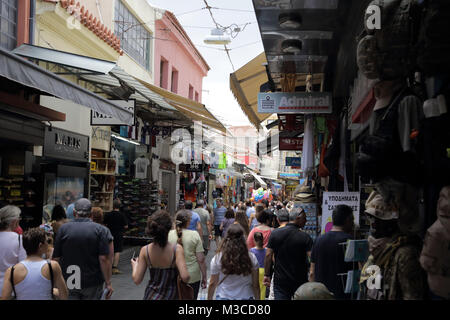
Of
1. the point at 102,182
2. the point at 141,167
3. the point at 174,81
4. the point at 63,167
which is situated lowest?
the point at 102,182

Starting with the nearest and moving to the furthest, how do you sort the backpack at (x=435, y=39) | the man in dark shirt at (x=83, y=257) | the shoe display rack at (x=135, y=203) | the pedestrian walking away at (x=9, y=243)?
the backpack at (x=435, y=39), the pedestrian walking away at (x=9, y=243), the man in dark shirt at (x=83, y=257), the shoe display rack at (x=135, y=203)

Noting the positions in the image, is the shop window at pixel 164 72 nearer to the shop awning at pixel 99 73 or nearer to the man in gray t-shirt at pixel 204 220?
the shop awning at pixel 99 73

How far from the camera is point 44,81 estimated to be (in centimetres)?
710

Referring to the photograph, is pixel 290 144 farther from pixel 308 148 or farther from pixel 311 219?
pixel 311 219

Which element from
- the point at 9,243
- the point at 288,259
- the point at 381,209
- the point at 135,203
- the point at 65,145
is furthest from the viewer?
the point at 135,203

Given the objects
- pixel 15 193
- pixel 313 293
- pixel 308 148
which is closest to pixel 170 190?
pixel 15 193

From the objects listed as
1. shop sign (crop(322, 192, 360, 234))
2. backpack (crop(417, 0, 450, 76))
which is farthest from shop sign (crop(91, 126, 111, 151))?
backpack (crop(417, 0, 450, 76))

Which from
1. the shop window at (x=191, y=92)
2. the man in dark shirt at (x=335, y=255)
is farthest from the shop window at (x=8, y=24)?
the shop window at (x=191, y=92)

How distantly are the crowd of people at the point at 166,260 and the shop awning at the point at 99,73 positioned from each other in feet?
11.8

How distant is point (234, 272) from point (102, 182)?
33.6ft

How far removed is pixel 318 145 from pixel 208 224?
441 cm

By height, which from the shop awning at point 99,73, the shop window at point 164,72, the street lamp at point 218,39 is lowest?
the shop awning at point 99,73

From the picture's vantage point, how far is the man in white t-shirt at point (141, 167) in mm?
17000

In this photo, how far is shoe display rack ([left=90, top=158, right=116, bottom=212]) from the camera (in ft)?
46.0
